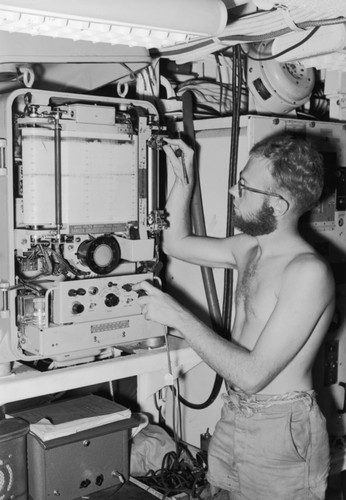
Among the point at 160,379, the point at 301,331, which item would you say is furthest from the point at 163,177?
the point at 301,331

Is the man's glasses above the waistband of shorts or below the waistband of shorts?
above

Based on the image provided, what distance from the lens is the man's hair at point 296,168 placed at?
255cm

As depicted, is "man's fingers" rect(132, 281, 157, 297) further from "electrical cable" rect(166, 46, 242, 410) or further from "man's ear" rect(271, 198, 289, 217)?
"man's ear" rect(271, 198, 289, 217)

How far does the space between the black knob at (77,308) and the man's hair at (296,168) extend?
2.93 ft

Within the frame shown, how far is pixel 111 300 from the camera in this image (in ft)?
8.94

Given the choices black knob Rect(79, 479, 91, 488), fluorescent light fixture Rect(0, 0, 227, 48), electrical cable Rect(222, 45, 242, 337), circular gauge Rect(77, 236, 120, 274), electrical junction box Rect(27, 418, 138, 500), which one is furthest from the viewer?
electrical cable Rect(222, 45, 242, 337)

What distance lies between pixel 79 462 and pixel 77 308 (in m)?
0.69

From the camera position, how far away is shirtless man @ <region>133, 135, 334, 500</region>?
244 cm

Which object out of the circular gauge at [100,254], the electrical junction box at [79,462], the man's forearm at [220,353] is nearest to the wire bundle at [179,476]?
the electrical junction box at [79,462]

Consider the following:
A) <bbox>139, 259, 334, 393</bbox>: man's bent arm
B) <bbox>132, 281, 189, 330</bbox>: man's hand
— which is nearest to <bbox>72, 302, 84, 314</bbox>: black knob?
<bbox>132, 281, 189, 330</bbox>: man's hand

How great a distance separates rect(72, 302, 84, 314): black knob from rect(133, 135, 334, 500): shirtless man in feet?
0.80

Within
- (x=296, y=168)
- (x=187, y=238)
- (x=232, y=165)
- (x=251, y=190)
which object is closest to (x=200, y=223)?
(x=187, y=238)

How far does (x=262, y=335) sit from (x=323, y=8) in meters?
1.11

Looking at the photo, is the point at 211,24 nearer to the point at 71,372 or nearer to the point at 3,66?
the point at 3,66
